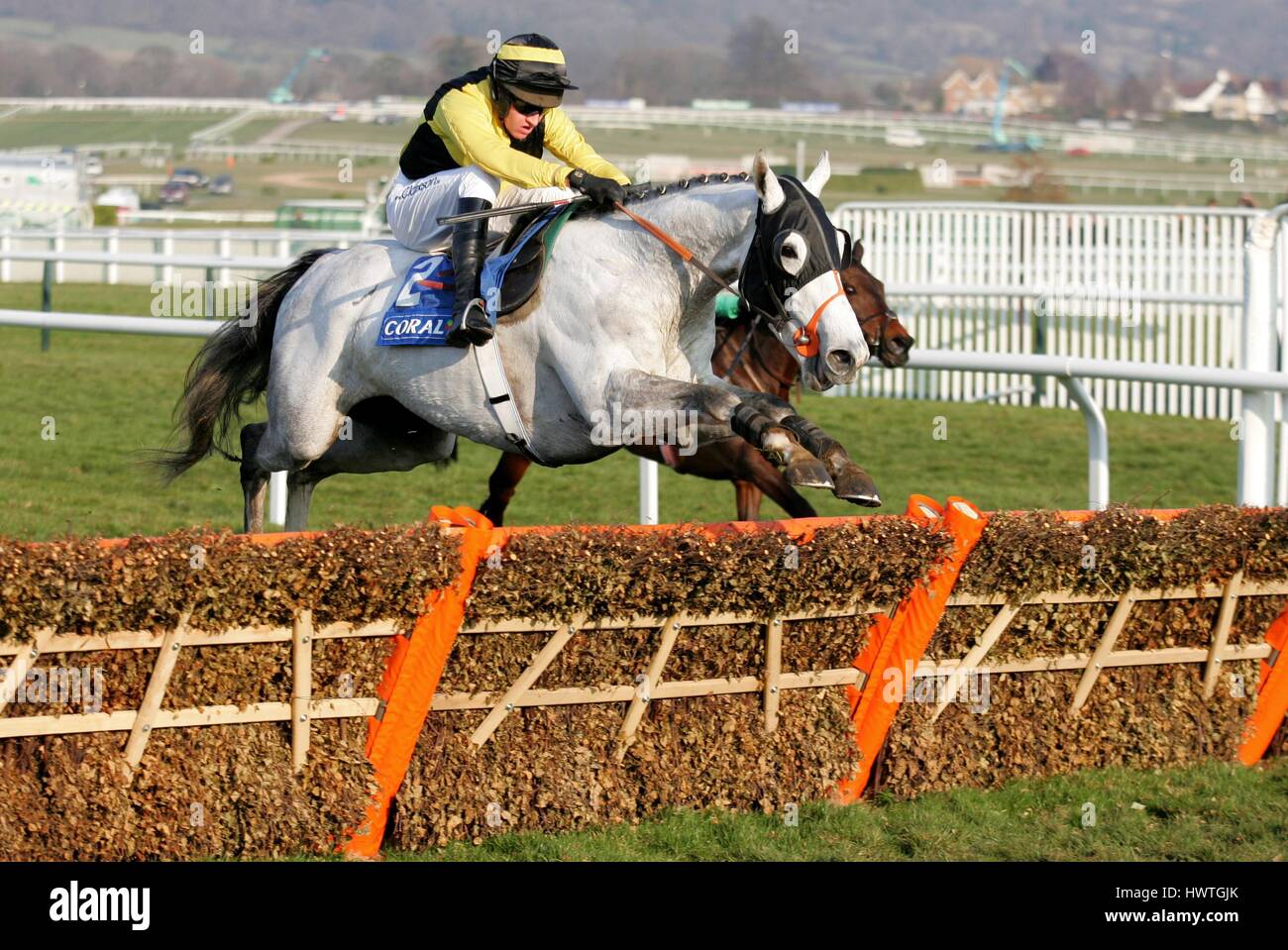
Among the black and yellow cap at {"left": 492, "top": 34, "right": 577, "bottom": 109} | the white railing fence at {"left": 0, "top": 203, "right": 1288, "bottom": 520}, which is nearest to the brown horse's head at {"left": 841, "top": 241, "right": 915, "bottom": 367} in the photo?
the black and yellow cap at {"left": 492, "top": 34, "right": 577, "bottom": 109}

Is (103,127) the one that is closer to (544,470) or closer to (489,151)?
(544,470)

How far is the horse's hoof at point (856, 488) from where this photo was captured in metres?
4.18

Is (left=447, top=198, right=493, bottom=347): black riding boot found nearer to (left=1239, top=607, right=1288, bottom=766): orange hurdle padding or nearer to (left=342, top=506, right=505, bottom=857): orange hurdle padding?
(left=342, top=506, right=505, bottom=857): orange hurdle padding

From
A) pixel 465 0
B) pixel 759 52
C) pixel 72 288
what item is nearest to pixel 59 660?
pixel 72 288

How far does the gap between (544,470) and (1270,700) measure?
5052mm

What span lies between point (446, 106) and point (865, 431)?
6.11 metres

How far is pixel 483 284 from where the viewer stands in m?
4.82

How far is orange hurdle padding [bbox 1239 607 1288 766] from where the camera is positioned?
4.64 meters

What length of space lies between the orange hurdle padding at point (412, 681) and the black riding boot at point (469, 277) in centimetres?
110

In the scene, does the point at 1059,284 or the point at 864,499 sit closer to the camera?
the point at 864,499

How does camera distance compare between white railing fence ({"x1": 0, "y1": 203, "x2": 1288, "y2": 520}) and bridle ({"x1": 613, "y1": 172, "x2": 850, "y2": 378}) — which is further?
white railing fence ({"x1": 0, "y1": 203, "x2": 1288, "y2": 520})

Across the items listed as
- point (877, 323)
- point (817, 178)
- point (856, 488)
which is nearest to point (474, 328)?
point (817, 178)

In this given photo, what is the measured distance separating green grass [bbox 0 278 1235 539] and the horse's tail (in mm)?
432

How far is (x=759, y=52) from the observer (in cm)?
7844
